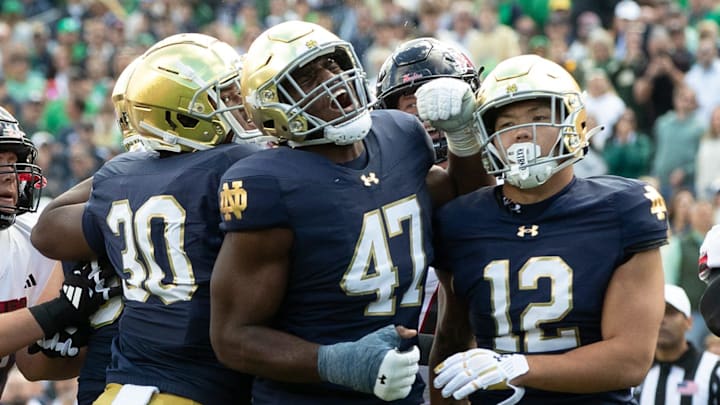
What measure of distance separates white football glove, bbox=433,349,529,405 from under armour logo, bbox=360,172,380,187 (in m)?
0.59

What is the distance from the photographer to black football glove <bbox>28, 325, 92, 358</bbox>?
14.1 feet

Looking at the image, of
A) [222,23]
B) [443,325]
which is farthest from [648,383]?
[222,23]

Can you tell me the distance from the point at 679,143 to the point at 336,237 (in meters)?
6.89

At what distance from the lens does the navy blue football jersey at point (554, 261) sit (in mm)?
3594

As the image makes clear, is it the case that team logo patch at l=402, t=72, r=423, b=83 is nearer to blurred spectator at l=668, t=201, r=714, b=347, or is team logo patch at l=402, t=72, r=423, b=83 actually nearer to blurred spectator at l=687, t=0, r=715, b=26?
blurred spectator at l=668, t=201, r=714, b=347

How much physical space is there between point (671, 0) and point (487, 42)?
1.85 m

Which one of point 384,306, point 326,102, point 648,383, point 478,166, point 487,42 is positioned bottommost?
point 648,383

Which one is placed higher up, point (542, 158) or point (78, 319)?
point (542, 158)

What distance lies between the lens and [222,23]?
47.9 ft

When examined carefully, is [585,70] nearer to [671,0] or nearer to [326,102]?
[671,0]

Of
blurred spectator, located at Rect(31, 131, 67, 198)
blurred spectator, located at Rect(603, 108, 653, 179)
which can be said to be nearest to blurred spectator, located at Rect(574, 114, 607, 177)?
blurred spectator, located at Rect(603, 108, 653, 179)

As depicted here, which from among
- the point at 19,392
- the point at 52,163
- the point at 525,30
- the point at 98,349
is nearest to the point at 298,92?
the point at 98,349

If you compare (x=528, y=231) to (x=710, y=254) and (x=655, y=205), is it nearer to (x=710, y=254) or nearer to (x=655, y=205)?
(x=655, y=205)

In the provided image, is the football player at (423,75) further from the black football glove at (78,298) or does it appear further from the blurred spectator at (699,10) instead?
the blurred spectator at (699,10)
